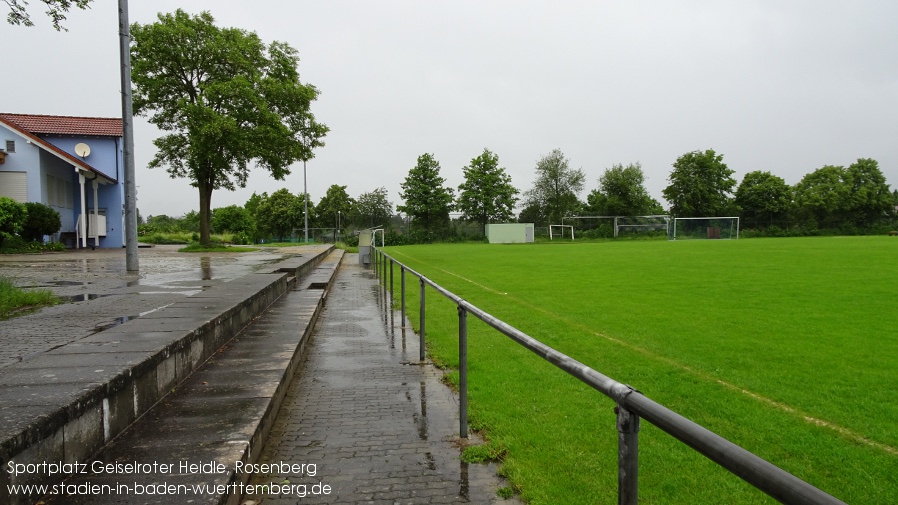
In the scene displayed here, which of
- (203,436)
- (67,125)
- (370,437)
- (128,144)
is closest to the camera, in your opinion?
(203,436)

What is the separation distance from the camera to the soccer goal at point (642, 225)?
179 feet

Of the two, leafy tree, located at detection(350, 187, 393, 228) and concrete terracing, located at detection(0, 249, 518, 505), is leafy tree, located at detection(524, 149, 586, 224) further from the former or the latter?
concrete terracing, located at detection(0, 249, 518, 505)

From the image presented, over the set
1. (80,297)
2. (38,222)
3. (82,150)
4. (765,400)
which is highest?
(82,150)

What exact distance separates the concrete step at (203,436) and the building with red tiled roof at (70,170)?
2352 centimetres

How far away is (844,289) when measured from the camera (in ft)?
36.4

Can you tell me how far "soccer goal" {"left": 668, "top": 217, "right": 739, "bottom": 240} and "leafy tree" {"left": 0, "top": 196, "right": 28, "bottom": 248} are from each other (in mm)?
48935

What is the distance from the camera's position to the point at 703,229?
2165 inches

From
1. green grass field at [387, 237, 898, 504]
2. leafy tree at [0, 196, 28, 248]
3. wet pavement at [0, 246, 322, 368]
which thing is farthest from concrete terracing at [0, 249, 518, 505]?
leafy tree at [0, 196, 28, 248]

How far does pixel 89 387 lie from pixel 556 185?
67.4m

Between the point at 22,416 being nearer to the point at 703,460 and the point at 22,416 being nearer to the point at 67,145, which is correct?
the point at 703,460

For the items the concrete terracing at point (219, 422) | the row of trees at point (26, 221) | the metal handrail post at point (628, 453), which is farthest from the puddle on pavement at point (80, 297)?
the row of trees at point (26, 221)

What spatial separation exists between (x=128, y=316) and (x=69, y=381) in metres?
2.79

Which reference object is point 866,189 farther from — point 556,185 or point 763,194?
point 556,185

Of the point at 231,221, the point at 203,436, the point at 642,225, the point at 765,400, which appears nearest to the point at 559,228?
the point at 642,225
